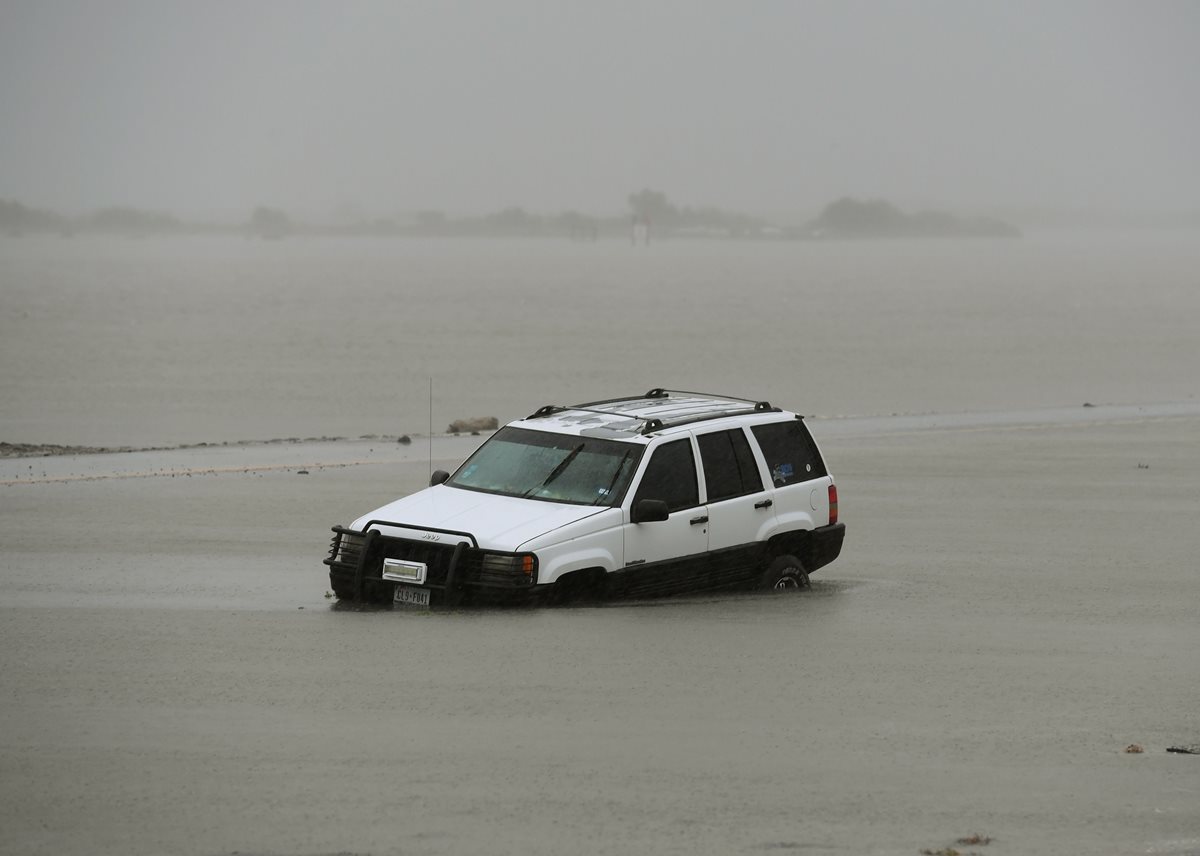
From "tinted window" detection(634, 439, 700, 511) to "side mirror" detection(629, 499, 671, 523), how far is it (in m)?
0.23

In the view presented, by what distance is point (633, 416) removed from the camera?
43.2 feet

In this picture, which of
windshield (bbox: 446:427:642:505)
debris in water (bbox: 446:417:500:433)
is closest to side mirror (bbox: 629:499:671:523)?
windshield (bbox: 446:427:642:505)

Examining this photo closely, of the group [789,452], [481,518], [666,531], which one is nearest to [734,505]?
[666,531]

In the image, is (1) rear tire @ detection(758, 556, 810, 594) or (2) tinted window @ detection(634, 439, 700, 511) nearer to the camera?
(2) tinted window @ detection(634, 439, 700, 511)

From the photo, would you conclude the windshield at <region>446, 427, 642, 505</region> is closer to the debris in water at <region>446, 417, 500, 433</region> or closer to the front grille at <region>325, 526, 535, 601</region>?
the front grille at <region>325, 526, 535, 601</region>

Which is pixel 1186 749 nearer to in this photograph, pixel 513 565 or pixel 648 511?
pixel 648 511

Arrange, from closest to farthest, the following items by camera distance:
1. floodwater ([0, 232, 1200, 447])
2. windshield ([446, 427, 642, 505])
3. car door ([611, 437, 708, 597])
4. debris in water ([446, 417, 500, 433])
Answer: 1. car door ([611, 437, 708, 597])
2. windshield ([446, 427, 642, 505])
3. debris in water ([446, 417, 500, 433])
4. floodwater ([0, 232, 1200, 447])

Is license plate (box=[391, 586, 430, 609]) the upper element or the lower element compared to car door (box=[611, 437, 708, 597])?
lower

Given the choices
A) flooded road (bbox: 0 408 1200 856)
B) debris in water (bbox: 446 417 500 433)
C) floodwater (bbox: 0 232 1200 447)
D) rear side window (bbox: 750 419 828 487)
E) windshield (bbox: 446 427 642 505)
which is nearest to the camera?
flooded road (bbox: 0 408 1200 856)

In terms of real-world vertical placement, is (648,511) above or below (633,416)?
below

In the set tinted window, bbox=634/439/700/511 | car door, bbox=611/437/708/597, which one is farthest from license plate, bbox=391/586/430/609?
tinted window, bbox=634/439/700/511

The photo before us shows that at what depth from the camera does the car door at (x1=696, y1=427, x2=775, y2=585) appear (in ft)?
41.7

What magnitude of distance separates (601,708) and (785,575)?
431 centimetres

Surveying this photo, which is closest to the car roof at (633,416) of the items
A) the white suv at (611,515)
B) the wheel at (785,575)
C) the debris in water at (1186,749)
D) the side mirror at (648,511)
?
the white suv at (611,515)
